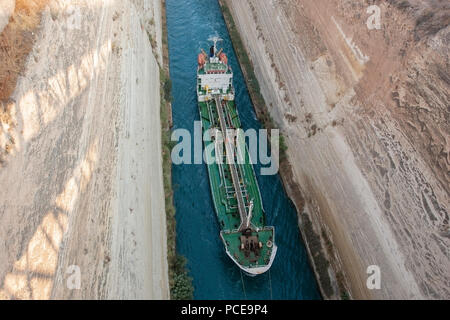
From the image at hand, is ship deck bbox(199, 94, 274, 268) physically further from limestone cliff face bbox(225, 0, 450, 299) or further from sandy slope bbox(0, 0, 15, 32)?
sandy slope bbox(0, 0, 15, 32)

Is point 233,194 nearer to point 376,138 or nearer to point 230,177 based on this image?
point 230,177

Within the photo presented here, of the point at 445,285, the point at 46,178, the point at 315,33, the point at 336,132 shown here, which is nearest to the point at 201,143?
the point at 336,132

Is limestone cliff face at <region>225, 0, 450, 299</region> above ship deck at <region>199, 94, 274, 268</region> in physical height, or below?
above

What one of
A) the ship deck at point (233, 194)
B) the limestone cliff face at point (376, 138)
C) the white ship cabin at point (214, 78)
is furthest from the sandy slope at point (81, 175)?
the limestone cliff face at point (376, 138)

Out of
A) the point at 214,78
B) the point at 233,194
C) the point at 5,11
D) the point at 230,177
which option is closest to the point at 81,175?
the point at 5,11

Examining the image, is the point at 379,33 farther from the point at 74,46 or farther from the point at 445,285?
the point at 74,46

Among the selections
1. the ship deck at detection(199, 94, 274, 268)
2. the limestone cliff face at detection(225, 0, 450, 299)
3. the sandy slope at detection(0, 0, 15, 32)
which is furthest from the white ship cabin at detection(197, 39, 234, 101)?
the sandy slope at detection(0, 0, 15, 32)

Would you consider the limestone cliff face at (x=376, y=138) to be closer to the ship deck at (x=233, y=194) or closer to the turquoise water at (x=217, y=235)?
the turquoise water at (x=217, y=235)
